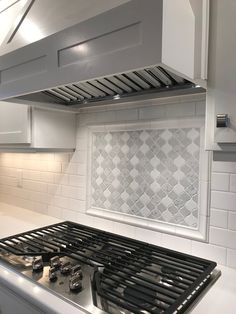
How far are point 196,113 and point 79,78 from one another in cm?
58

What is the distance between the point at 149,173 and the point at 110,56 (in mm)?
700

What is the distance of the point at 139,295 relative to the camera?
2.65 feet

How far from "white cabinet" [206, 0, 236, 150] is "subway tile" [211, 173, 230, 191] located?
1.02ft

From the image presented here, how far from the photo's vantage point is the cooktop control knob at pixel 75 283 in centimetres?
84

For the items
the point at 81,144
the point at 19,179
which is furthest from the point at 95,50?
the point at 19,179

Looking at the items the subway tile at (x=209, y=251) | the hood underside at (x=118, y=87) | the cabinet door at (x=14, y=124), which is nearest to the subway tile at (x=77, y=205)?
the cabinet door at (x=14, y=124)

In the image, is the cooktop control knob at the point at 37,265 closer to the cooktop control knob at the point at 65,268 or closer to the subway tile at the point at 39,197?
the cooktop control knob at the point at 65,268

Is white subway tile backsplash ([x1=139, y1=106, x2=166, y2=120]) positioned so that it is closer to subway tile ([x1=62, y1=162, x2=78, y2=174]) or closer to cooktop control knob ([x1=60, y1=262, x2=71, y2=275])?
subway tile ([x1=62, y1=162, x2=78, y2=174])

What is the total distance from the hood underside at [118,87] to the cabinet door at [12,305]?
2.51ft

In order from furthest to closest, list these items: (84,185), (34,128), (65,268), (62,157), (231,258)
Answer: (62,157) < (84,185) < (34,128) < (231,258) < (65,268)

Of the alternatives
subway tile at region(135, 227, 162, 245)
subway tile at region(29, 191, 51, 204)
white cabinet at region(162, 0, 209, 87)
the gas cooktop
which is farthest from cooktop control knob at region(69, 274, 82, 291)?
subway tile at region(29, 191, 51, 204)

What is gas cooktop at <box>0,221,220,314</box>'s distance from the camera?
77 centimetres

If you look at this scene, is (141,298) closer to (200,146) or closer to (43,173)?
(200,146)

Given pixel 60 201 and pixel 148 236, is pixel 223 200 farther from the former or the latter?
pixel 60 201
